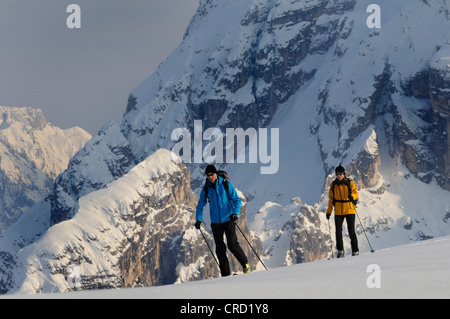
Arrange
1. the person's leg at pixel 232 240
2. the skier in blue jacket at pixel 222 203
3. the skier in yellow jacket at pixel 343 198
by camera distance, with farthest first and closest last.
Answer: the skier in yellow jacket at pixel 343 198 → the person's leg at pixel 232 240 → the skier in blue jacket at pixel 222 203

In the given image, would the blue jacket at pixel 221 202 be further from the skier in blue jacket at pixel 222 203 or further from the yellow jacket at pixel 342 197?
the yellow jacket at pixel 342 197

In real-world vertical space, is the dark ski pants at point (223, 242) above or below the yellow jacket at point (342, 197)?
below

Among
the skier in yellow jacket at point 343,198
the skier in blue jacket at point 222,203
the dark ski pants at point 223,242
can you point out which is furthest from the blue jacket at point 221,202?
the skier in yellow jacket at point 343,198

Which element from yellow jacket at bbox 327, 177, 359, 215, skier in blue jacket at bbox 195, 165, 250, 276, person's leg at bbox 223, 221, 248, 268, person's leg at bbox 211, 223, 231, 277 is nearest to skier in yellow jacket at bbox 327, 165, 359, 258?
yellow jacket at bbox 327, 177, 359, 215

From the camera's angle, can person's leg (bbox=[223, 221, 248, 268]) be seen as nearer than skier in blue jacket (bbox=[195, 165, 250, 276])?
No

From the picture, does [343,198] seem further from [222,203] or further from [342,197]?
[222,203]

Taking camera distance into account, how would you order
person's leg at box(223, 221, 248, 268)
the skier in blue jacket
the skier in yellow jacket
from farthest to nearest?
the skier in yellow jacket < person's leg at box(223, 221, 248, 268) < the skier in blue jacket

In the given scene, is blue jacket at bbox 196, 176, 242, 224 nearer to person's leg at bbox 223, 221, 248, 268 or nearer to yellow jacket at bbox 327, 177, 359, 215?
person's leg at bbox 223, 221, 248, 268

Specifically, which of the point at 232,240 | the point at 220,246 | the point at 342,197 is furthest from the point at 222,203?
the point at 342,197
